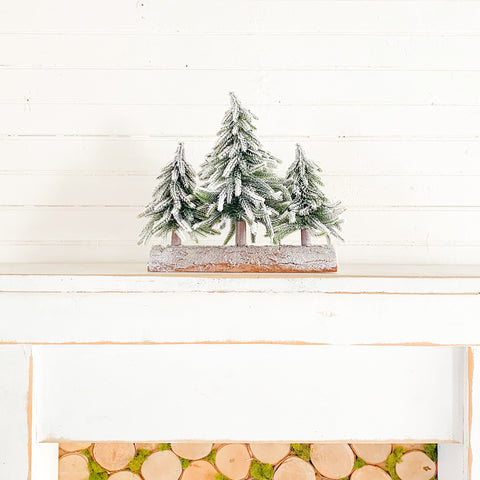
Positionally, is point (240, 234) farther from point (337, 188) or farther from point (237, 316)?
point (337, 188)

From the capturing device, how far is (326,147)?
127 centimetres

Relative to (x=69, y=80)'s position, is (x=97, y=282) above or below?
below

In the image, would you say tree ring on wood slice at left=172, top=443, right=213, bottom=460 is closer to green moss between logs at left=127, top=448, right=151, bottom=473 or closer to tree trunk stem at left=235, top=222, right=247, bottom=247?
green moss between logs at left=127, top=448, right=151, bottom=473

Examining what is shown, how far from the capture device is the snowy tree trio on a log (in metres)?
0.97

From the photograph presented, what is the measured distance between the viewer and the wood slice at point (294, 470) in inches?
48.9

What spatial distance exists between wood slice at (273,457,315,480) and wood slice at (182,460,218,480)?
14 cm

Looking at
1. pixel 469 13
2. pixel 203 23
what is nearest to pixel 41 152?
pixel 203 23

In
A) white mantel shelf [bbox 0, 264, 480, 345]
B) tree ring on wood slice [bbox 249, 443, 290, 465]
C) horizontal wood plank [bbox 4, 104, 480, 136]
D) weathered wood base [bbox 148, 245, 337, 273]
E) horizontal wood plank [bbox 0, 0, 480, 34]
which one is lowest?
tree ring on wood slice [bbox 249, 443, 290, 465]

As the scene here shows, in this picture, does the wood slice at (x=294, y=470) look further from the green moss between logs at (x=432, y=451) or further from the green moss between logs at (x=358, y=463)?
the green moss between logs at (x=432, y=451)

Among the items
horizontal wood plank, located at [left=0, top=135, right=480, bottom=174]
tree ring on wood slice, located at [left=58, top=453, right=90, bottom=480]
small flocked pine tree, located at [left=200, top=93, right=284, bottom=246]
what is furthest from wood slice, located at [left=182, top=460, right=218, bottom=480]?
horizontal wood plank, located at [left=0, top=135, right=480, bottom=174]

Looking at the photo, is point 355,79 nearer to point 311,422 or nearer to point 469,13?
point 469,13

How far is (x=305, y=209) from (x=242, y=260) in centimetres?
15

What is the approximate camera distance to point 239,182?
965 mm

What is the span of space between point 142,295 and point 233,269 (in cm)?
16
